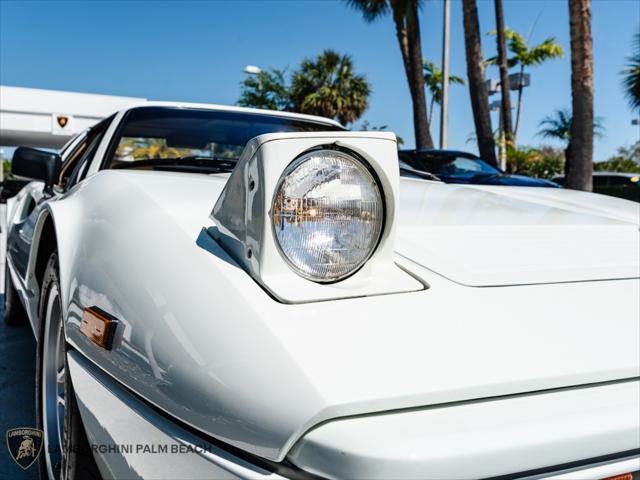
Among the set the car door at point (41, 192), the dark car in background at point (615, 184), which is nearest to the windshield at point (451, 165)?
the car door at point (41, 192)

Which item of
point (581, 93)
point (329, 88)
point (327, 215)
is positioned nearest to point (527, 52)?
point (329, 88)

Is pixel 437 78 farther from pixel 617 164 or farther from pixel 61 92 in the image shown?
pixel 61 92

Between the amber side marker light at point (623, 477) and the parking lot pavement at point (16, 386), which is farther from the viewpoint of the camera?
the parking lot pavement at point (16, 386)

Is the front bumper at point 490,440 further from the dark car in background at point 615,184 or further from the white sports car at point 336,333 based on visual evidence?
the dark car in background at point 615,184

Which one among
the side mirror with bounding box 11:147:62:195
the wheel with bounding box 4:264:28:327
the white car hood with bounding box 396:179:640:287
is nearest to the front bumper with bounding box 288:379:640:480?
the white car hood with bounding box 396:179:640:287

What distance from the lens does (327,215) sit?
3.31 ft

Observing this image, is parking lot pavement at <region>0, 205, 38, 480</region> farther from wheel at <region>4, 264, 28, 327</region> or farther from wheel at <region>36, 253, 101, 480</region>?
wheel at <region>36, 253, 101, 480</region>

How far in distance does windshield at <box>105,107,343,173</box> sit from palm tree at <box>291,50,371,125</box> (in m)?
22.9

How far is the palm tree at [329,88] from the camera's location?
2511 cm

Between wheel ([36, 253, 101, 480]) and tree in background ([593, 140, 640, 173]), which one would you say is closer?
wheel ([36, 253, 101, 480])

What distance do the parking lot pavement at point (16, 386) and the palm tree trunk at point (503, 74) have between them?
15.7 metres

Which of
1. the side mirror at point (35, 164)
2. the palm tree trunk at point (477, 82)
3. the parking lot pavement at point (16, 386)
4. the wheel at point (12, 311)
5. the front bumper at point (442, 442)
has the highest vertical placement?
the palm tree trunk at point (477, 82)

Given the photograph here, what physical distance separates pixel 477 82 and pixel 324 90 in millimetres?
14637

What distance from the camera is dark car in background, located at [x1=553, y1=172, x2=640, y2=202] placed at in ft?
48.6
